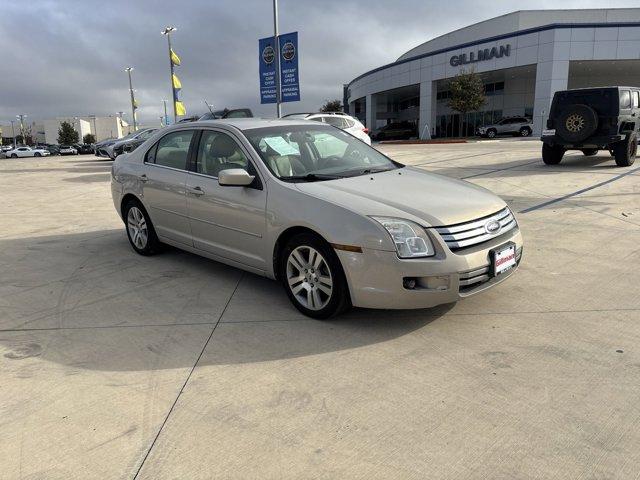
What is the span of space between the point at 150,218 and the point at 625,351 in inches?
186

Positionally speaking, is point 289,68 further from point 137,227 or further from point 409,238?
point 409,238

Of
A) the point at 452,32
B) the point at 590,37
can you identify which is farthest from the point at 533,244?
the point at 452,32

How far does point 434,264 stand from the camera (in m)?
3.51

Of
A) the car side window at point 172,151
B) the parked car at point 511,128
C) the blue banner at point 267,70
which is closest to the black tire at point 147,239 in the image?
the car side window at point 172,151

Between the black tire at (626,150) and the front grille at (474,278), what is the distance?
422 inches

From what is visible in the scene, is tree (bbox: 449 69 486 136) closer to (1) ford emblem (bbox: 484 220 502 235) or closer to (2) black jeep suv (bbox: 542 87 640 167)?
(2) black jeep suv (bbox: 542 87 640 167)

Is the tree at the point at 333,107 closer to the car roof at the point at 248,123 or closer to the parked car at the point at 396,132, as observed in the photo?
the parked car at the point at 396,132

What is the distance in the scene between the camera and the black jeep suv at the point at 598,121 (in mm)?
11805

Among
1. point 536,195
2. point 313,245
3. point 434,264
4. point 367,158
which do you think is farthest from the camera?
point 536,195

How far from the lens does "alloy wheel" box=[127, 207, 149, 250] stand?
19.4 feet

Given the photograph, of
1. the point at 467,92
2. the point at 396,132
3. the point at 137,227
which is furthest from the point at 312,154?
the point at 396,132

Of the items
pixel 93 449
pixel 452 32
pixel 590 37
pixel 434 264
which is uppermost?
pixel 452 32

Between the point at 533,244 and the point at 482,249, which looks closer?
the point at 482,249

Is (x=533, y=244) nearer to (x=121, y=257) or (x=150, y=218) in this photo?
(x=150, y=218)
